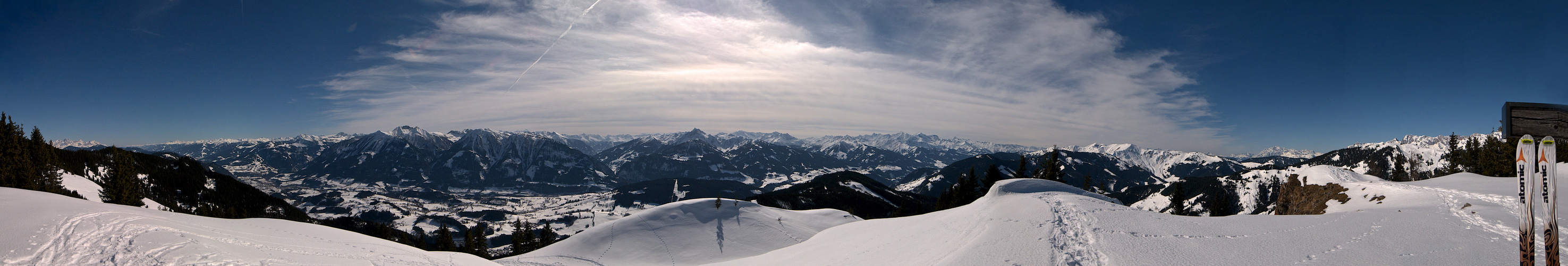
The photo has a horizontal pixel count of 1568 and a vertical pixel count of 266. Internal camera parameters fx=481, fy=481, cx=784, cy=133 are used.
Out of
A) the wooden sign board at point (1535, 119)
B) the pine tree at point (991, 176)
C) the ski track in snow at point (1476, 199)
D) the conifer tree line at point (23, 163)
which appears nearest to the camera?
the wooden sign board at point (1535, 119)

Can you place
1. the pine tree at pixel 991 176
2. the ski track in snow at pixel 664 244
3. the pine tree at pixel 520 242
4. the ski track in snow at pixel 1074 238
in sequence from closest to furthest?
the ski track in snow at pixel 1074 238
the ski track in snow at pixel 664 244
the pine tree at pixel 991 176
the pine tree at pixel 520 242

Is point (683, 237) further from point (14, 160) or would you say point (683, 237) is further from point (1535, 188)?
point (14, 160)

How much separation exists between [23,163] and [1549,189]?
6904cm

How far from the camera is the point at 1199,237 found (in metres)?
7.86

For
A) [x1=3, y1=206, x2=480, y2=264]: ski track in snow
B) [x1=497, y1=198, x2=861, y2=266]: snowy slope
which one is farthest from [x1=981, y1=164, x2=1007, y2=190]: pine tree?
[x1=3, y1=206, x2=480, y2=264]: ski track in snow

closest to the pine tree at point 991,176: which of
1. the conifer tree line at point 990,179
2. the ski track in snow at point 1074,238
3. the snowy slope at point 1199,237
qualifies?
the conifer tree line at point 990,179

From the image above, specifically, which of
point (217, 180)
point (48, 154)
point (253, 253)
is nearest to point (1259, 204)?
point (253, 253)

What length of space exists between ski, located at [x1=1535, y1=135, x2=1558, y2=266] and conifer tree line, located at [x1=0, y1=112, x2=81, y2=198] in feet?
187

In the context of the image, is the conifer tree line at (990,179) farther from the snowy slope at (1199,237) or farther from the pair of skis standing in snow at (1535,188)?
the pair of skis standing in snow at (1535,188)

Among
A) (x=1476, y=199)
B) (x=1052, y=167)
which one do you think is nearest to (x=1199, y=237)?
(x=1476, y=199)

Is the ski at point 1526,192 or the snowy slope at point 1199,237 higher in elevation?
the ski at point 1526,192

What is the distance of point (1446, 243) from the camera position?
6504 millimetres

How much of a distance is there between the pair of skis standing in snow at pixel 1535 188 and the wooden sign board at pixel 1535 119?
5.9 inches

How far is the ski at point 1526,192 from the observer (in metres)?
2.98
